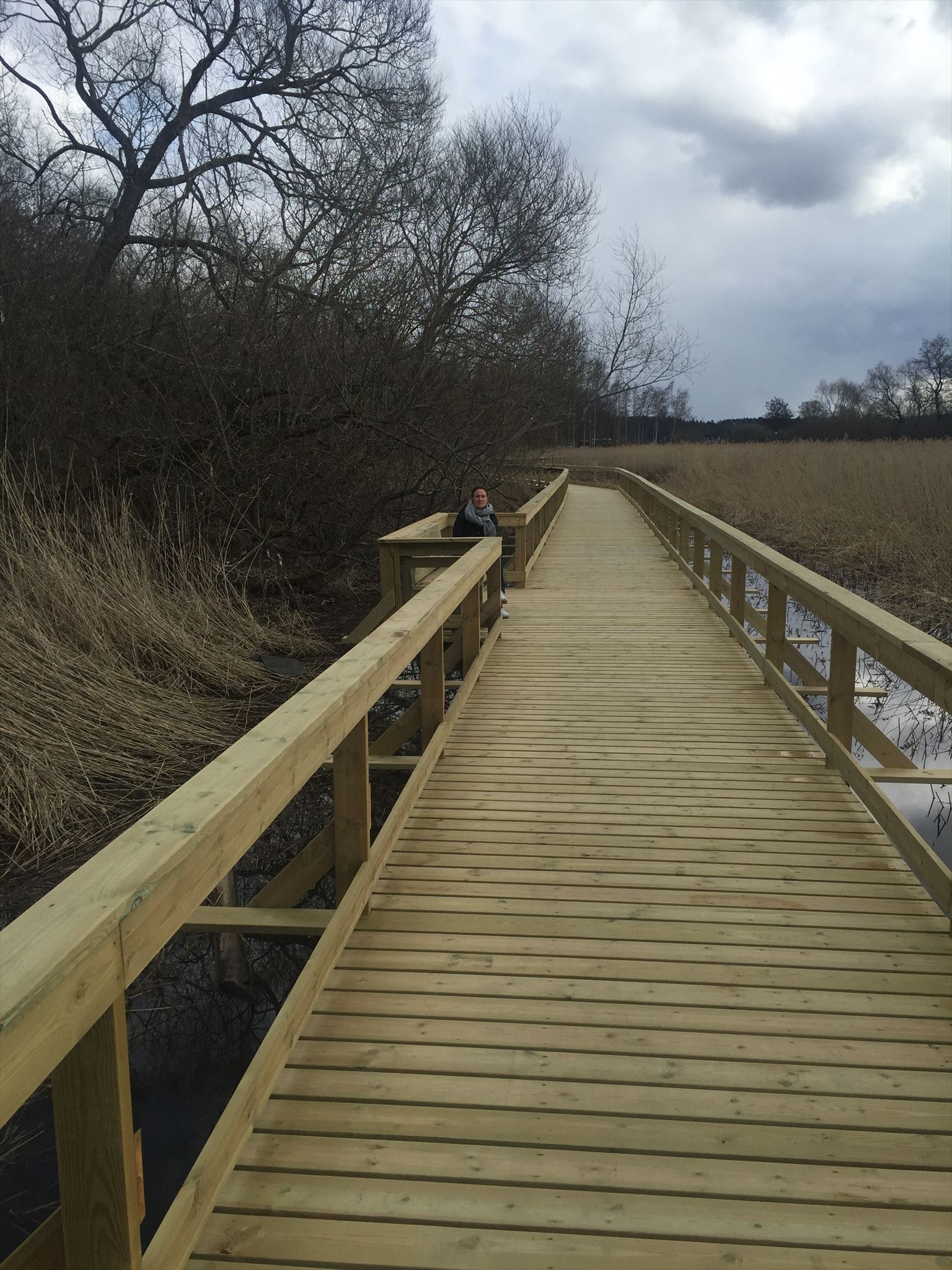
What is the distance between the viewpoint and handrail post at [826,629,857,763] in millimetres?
4195

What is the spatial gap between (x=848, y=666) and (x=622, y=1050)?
2.28m

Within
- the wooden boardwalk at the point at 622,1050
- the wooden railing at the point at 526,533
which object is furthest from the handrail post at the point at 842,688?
the wooden railing at the point at 526,533

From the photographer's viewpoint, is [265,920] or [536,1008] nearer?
[536,1008]

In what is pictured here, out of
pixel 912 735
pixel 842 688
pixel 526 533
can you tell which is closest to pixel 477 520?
pixel 526 533

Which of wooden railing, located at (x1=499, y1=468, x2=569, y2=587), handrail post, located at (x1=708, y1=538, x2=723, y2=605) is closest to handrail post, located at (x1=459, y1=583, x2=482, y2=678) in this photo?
handrail post, located at (x1=708, y1=538, x2=723, y2=605)

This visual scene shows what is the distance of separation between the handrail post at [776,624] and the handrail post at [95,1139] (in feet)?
15.2

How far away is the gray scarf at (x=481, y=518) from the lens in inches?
352

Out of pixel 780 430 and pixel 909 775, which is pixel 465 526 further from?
pixel 780 430

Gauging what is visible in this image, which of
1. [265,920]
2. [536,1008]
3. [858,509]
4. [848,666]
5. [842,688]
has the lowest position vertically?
[265,920]

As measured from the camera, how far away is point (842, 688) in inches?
168

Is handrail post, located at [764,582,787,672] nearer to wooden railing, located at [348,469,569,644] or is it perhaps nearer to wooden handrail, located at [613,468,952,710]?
wooden handrail, located at [613,468,952,710]

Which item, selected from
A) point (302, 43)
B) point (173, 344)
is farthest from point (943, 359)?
point (173, 344)

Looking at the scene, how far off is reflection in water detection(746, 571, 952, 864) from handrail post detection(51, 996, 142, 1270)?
397 cm

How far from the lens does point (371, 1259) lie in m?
1.83
